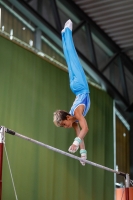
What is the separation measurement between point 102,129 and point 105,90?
1.07 metres

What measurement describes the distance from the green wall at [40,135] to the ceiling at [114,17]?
64.5 inches

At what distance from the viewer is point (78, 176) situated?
8.86 metres

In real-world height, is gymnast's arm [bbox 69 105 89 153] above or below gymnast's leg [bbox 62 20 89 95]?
below

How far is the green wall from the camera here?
764 cm

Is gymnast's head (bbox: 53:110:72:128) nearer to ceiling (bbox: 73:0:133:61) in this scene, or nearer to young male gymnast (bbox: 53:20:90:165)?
young male gymnast (bbox: 53:20:90:165)

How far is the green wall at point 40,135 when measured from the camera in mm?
7641

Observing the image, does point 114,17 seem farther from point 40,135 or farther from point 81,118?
point 81,118

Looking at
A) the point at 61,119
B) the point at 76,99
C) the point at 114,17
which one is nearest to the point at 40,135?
the point at 76,99

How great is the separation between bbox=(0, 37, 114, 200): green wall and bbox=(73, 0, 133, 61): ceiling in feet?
5.38

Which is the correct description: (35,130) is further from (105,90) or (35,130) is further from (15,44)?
(105,90)

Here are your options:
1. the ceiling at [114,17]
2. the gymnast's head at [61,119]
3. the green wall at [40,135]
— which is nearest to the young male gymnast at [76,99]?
the gymnast's head at [61,119]

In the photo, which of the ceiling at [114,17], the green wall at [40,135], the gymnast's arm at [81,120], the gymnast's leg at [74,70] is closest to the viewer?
the gymnast's arm at [81,120]

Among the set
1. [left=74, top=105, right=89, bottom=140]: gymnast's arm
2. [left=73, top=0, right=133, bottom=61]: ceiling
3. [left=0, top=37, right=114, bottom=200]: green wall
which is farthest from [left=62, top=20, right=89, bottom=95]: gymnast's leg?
[left=73, top=0, right=133, bottom=61]: ceiling

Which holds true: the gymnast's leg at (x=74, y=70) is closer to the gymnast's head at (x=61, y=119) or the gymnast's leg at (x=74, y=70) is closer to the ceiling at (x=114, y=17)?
the gymnast's head at (x=61, y=119)
